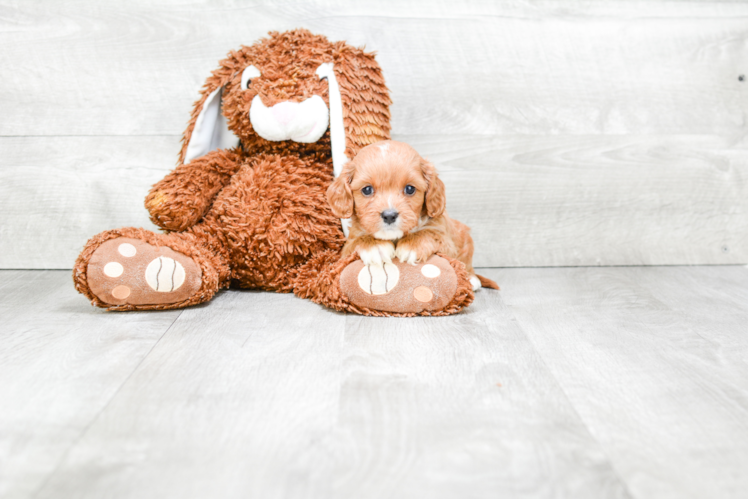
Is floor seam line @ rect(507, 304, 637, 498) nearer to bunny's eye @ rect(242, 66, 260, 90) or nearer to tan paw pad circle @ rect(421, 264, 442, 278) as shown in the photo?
tan paw pad circle @ rect(421, 264, 442, 278)

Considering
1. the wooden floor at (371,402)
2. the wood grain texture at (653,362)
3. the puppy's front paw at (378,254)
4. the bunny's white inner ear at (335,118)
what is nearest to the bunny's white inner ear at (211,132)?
the bunny's white inner ear at (335,118)

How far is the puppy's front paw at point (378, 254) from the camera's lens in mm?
1036

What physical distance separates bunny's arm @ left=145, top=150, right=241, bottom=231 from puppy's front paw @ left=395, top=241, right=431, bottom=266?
0.43 m

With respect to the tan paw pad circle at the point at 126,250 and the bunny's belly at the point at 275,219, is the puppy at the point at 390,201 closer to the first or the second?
the bunny's belly at the point at 275,219

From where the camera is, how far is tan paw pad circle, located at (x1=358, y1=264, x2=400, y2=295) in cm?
103

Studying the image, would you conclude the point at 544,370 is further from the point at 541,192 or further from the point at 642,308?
the point at 541,192

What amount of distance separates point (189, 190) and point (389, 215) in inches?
17.0

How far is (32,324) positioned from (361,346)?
1.86 ft

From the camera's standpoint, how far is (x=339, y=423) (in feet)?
2.24

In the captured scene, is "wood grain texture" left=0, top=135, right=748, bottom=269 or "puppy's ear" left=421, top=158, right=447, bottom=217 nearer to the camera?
"puppy's ear" left=421, top=158, right=447, bottom=217

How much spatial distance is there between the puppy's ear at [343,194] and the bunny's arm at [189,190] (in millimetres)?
314

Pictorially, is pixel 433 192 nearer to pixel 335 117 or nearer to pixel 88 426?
pixel 335 117

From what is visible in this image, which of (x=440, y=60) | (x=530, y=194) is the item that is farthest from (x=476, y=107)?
(x=530, y=194)

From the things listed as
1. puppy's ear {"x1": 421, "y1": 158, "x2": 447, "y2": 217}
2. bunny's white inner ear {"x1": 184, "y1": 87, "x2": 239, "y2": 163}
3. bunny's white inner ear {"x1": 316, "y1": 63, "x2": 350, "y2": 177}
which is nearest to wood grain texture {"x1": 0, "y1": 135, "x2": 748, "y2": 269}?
bunny's white inner ear {"x1": 184, "y1": 87, "x2": 239, "y2": 163}
